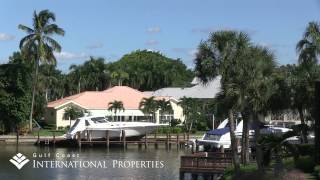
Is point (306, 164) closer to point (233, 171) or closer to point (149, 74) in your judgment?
point (233, 171)

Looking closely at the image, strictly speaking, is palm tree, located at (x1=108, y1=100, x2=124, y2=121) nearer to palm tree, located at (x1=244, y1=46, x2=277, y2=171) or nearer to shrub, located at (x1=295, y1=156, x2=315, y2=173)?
palm tree, located at (x1=244, y1=46, x2=277, y2=171)

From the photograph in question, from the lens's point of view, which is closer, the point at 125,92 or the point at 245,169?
the point at 245,169

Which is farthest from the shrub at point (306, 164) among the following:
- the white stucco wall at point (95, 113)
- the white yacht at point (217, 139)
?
the white stucco wall at point (95, 113)

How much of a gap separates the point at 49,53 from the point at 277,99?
47952 mm

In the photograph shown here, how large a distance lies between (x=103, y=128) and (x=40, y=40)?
1890 centimetres

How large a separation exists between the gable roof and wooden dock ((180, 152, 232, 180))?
55.7 m

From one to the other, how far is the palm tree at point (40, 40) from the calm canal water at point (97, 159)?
1748 cm

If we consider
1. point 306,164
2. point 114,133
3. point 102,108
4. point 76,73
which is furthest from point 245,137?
point 76,73

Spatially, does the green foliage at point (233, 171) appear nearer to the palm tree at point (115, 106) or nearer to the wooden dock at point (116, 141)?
the wooden dock at point (116, 141)

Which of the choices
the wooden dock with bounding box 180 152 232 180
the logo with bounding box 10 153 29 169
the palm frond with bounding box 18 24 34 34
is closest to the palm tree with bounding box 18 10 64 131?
the palm frond with bounding box 18 24 34 34

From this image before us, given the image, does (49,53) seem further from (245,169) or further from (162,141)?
(245,169)

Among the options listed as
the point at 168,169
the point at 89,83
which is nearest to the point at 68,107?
the point at 89,83

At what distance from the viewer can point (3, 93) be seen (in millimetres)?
72812

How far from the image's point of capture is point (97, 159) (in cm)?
5150
